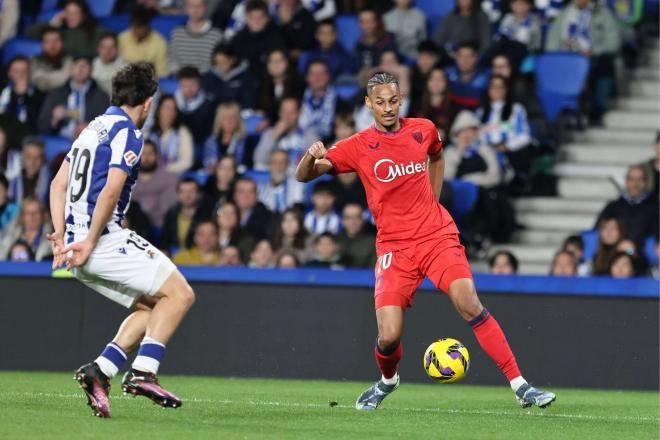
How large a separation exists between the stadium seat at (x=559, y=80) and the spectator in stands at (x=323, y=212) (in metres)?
3.14

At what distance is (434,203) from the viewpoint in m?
9.28

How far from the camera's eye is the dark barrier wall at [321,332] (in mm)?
12195

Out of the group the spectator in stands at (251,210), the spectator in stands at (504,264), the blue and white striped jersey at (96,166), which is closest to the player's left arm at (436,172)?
the blue and white striped jersey at (96,166)

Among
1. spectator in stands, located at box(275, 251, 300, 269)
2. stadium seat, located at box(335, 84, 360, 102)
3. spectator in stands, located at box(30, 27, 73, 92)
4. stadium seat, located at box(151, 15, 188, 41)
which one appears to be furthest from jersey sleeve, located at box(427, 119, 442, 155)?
stadium seat, located at box(151, 15, 188, 41)

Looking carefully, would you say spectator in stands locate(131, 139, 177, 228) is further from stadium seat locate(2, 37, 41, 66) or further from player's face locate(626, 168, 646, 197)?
player's face locate(626, 168, 646, 197)

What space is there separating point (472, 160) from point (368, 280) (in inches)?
110

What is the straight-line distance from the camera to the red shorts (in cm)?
905

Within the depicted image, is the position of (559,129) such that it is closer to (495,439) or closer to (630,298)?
(630,298)

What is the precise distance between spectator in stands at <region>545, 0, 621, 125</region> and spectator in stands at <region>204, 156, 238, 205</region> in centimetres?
415

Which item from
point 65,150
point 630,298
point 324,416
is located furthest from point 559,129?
point 324,416

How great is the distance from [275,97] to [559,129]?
3278 millimetres

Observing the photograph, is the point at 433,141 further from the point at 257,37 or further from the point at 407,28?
the point at 257,37

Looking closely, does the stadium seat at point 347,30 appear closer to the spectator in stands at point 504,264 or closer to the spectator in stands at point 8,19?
the spectator in stands at point 8,19

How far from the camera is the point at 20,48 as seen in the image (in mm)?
17844
